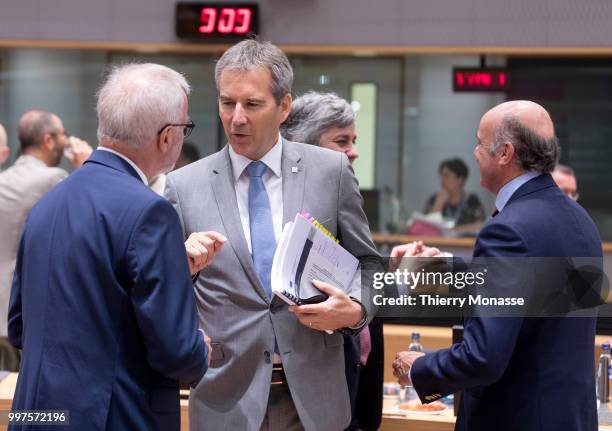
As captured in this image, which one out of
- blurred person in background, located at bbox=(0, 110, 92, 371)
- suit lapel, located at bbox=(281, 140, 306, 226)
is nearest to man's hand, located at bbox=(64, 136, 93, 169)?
blurred person in background, located at bbox=(0, 110, 92, 371)

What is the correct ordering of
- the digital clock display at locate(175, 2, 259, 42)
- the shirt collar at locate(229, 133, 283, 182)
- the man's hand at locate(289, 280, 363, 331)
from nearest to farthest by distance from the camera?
the man's hand at locate(289, 280, 363, 331), the shirt collar at locate(229, 133, 283, 182), the digital clock display at locate(175, 2, 259, 42)

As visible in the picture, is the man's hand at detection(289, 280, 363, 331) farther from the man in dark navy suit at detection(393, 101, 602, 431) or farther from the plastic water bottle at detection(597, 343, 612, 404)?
the plastic water bottle at detection(597, 343, 612, 404)

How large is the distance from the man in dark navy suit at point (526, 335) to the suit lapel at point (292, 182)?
503 mm

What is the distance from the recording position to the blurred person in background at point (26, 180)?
546 centimetres

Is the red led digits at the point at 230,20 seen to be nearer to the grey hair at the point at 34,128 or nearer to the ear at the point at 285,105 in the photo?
the grey hair at the point at 34,128

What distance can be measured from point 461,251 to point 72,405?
664 centimetres

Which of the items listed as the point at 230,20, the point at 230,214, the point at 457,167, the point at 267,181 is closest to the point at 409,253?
the point at 267,181

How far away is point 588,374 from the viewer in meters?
2.49

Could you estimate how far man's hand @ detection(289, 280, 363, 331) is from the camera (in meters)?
2.45

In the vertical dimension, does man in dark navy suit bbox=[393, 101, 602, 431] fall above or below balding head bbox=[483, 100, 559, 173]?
below

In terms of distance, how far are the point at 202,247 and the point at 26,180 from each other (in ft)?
11.5

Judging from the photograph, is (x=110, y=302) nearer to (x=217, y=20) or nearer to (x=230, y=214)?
(x=230, y=214)

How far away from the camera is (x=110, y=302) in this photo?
2055 mm

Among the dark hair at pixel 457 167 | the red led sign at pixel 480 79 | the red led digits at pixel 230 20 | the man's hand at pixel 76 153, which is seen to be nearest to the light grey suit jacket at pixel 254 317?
the man's hand at pixel 76 153
